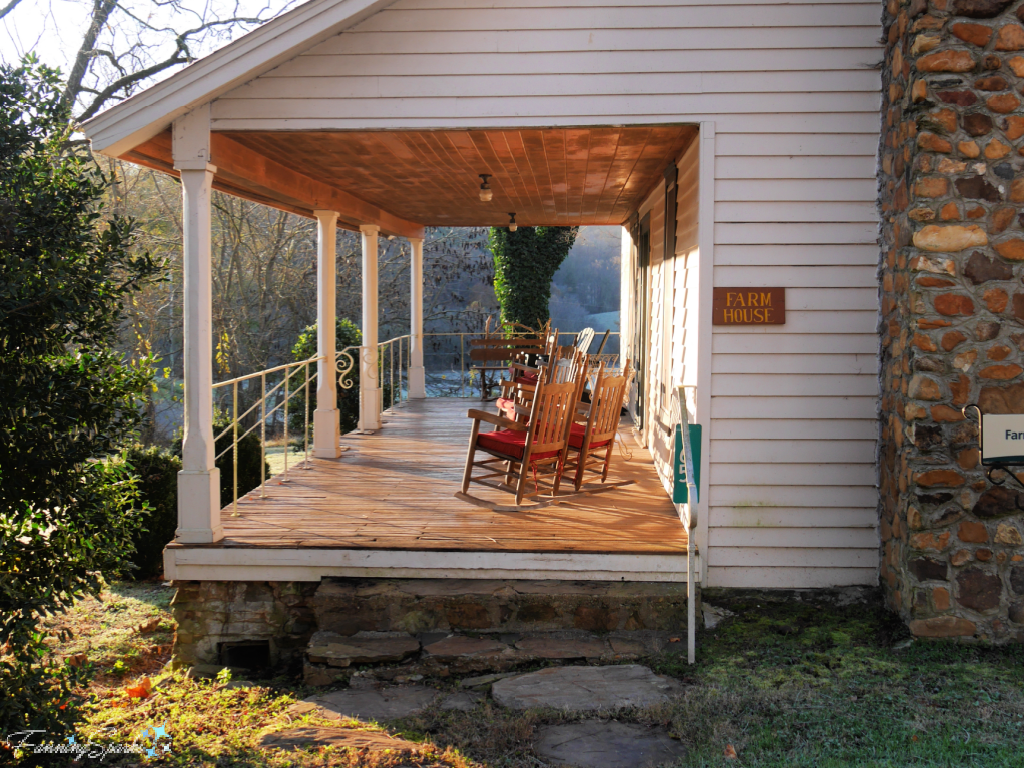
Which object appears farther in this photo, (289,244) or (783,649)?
(289,244)

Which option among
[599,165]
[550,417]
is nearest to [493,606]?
[550,417]

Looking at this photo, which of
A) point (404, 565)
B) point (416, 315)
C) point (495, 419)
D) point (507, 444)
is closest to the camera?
point (404, 565)

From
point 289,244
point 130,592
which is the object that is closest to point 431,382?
point 289,244

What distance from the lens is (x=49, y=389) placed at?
3.30 m

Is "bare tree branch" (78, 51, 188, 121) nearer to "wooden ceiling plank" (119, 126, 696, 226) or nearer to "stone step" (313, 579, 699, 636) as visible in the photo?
"wooden ceiling plank" (119, 126, 696, 226)

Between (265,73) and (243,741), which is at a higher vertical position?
(265,73)

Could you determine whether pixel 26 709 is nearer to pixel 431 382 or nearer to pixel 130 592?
pixel 130 592

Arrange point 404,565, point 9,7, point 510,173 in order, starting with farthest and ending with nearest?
point 9,7 < point 510,173 < point 404,565

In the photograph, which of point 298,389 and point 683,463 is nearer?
point 683,463

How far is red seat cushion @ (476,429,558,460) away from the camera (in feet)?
16.6

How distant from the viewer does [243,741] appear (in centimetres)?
319

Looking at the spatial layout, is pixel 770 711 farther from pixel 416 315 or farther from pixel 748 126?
pixel 416 315

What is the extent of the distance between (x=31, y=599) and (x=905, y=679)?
3.49 m

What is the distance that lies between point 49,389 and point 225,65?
1.81m
